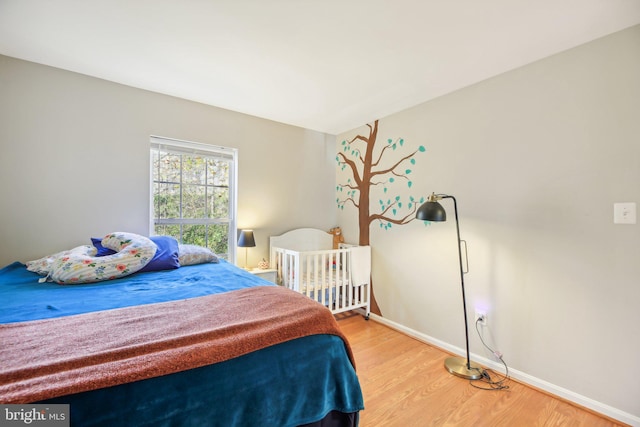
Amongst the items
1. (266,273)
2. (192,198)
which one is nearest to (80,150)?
(192,198)

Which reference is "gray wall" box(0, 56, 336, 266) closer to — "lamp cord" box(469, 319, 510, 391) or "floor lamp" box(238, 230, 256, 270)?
"floor lamp" box(238, 230, 256, 270)

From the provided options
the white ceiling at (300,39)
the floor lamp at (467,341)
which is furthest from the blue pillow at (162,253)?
the floor lamp at (467,341)

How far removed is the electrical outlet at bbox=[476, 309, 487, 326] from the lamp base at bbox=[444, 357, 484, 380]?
1.10ft

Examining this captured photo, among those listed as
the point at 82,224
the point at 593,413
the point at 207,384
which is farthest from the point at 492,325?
the point at 82,224

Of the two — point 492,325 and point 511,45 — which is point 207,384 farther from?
point 511,45

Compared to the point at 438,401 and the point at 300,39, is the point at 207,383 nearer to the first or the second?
the point at 438,401

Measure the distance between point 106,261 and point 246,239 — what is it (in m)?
1.24

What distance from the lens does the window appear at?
8.70ft

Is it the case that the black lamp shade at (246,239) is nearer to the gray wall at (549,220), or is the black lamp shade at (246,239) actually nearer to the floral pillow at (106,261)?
the floral pillow at (106,261)

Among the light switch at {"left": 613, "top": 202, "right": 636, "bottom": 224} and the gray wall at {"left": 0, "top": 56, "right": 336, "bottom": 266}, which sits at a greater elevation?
the gray wall at {"left": 0, "top": 56, "right": 336, "bottom": 266}

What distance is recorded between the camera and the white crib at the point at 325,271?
2797 mm

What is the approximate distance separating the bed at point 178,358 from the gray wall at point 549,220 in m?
1.57

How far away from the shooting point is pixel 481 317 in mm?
2213

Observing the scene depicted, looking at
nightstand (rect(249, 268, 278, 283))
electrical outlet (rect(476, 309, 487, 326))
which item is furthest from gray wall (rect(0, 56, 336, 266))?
electrical outlet (rect(476, 309, 487, 326))
